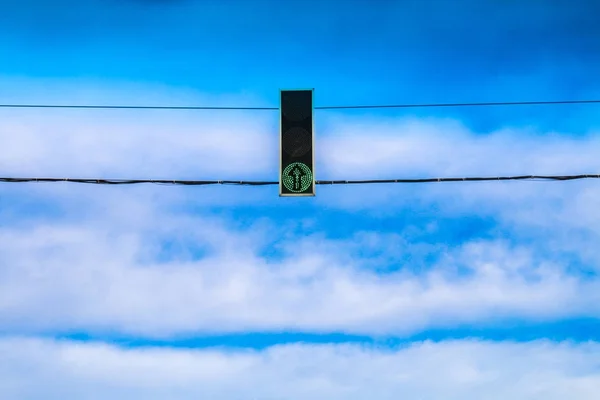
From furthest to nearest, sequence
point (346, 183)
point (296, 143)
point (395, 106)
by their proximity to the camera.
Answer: point (395, 106) → point (346, 183) → point (296, 143)

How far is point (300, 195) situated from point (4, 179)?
14.8 feet

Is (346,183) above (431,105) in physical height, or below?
below

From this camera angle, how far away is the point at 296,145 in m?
7.89

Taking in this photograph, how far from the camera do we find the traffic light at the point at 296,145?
25.8 feet

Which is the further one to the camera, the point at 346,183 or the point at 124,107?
the point at 124,107

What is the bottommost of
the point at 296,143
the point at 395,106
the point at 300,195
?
the point at 300,195

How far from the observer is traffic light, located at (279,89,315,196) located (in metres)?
7.86

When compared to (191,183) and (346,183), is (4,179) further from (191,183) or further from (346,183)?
(346,183)

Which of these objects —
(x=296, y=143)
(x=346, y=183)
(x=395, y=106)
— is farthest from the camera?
(x=395, y=106)

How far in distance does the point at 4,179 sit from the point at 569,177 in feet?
26.6

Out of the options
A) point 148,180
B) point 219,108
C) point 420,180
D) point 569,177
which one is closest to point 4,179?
point 148,180

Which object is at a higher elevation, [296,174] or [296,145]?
[296,145]

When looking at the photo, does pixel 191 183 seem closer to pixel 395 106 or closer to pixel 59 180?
pixel 59 180

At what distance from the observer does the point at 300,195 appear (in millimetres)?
7910
